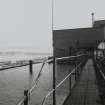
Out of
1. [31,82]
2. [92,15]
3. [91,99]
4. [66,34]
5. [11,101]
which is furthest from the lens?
[92,15]

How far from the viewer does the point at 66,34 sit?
37750mm

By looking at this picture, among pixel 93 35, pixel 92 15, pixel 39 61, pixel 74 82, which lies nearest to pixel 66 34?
pixel 93 35

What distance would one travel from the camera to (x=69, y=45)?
36.3 meters

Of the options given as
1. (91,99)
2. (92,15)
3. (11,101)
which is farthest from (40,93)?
(92,15)

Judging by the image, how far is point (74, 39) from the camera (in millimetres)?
36625

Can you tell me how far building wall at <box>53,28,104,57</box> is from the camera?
34.9 meters

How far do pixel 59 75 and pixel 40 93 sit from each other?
1.16 metres

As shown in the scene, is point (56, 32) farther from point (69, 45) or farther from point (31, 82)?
point (31, 82)

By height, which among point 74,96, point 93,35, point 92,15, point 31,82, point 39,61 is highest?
point 92,15

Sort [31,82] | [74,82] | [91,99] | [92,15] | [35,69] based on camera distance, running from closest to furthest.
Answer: [31,82]
[35,69]
[91,99]
[74,82]
[92,15]

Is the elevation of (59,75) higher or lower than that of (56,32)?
lower

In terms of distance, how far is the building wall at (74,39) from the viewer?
34906mm

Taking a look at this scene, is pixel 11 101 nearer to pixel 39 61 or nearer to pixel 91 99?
pixel 91 99

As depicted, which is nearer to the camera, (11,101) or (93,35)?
(11,101)
